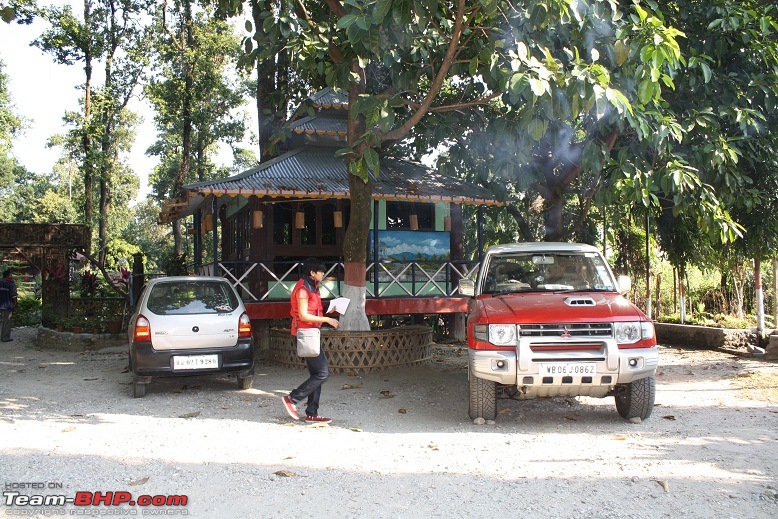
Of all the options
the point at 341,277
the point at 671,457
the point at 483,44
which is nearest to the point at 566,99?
the point at 483,44

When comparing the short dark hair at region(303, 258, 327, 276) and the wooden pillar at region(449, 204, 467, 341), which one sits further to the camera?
the wooden pillar at region(449, 204, 467, 341)

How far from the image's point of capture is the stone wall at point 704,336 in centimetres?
1212

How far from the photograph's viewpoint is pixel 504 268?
7.50 metres

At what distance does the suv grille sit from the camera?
19.8 feet

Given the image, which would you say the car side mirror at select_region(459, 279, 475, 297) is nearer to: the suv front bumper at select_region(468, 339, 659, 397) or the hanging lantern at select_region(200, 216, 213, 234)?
the hanging lantern at select_region(200, 216, 213, 234)

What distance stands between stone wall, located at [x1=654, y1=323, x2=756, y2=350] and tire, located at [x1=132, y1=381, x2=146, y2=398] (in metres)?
10.4

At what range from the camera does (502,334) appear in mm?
6105

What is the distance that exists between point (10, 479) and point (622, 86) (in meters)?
7.93

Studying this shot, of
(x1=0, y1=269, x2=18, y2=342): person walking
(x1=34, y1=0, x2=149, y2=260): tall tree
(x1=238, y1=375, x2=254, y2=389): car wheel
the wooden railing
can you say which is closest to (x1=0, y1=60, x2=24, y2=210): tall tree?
(x1=34, y1=0, x2=149, y2=260): tall tree

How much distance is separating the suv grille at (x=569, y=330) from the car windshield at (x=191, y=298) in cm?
407

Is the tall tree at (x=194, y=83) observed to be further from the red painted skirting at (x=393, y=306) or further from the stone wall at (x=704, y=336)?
the stone wall at (x=704, y=336)

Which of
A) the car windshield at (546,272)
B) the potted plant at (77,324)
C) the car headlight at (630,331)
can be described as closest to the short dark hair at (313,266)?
the car windshield at (546,272)

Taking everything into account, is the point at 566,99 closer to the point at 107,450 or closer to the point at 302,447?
the point at 302,447

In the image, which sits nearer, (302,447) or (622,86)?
(302,447)
